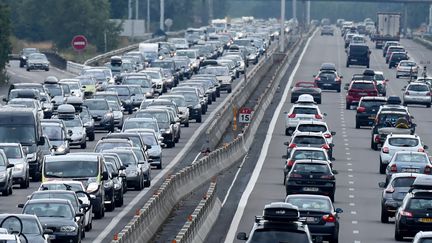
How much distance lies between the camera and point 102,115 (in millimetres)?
71625

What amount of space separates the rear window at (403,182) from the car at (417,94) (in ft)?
160

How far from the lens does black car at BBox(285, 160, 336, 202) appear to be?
149ft

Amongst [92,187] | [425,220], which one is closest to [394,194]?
[425,220]

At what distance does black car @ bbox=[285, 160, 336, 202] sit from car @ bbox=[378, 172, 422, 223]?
11.4 feet

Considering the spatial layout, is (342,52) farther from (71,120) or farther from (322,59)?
(71,120)

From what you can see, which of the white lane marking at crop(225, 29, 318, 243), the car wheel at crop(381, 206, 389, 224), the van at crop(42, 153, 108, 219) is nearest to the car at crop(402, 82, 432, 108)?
the white lane marking at crop(225, 29, 318, 243)

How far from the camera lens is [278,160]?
205 feet

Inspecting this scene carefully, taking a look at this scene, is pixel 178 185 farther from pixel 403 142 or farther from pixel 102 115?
pixel 102 115

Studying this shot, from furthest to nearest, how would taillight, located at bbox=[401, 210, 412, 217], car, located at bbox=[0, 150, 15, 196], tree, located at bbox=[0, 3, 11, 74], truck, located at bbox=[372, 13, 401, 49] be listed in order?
truck, located at bbox=[372, 13, 401, 49] < tree, located at bbox=[0, 3, 11, 74] < car, located at bbox=[0, 150, 15, 196] < taillight, located at bbox=[401, 210, 412, 217]

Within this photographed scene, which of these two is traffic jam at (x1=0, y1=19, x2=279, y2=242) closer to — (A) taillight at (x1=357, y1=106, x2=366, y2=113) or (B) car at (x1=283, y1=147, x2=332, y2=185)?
(B) car at (x1=283, y1=147, x2=332, y2=185)

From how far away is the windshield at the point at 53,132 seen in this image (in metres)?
57.9

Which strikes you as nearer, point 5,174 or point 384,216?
point 384,216

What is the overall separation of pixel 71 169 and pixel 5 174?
13.5 ft

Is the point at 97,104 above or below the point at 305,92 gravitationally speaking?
above
